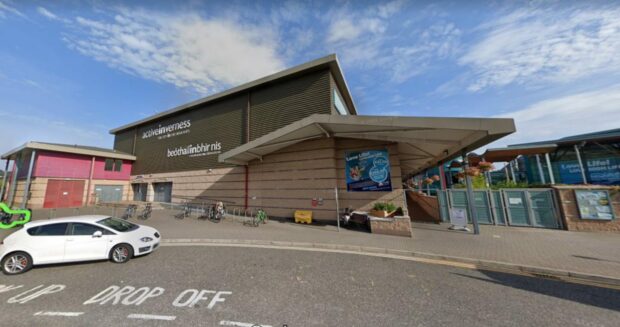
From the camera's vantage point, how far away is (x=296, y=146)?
12320mm

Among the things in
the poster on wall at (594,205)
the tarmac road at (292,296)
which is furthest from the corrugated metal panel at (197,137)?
the poster on wall at (594,205)

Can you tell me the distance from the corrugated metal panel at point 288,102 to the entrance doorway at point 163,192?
1095 cm

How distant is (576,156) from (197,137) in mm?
40504

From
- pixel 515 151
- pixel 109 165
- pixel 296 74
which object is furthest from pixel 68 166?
pixel 515 151

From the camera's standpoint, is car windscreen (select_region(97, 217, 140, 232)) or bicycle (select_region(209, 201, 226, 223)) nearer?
car windscreen (select_region(97, 217, 140, 232))

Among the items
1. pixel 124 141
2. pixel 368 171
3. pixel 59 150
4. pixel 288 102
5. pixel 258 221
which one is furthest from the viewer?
pixel 124 141

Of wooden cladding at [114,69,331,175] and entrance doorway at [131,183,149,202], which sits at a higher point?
wooden cladding at [114,69,331,175]

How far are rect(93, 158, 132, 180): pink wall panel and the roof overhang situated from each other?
3934cm

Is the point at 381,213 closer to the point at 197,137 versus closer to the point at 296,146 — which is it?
the point at 296,146

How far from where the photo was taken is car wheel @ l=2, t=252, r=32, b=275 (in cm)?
512

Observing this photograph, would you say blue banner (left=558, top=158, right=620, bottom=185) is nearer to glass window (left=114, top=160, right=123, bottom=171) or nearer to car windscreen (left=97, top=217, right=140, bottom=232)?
car windscreen (left=97, top=217, right=140, bottom=232)

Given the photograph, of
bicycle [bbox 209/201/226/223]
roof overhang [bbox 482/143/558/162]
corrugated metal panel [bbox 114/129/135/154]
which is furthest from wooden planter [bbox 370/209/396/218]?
corrugated metal panel [bbox 114/129/135/154]

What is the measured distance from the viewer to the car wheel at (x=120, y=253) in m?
5.71

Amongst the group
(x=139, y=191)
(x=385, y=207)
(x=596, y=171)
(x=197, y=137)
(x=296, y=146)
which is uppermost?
(x=197, y=137)
